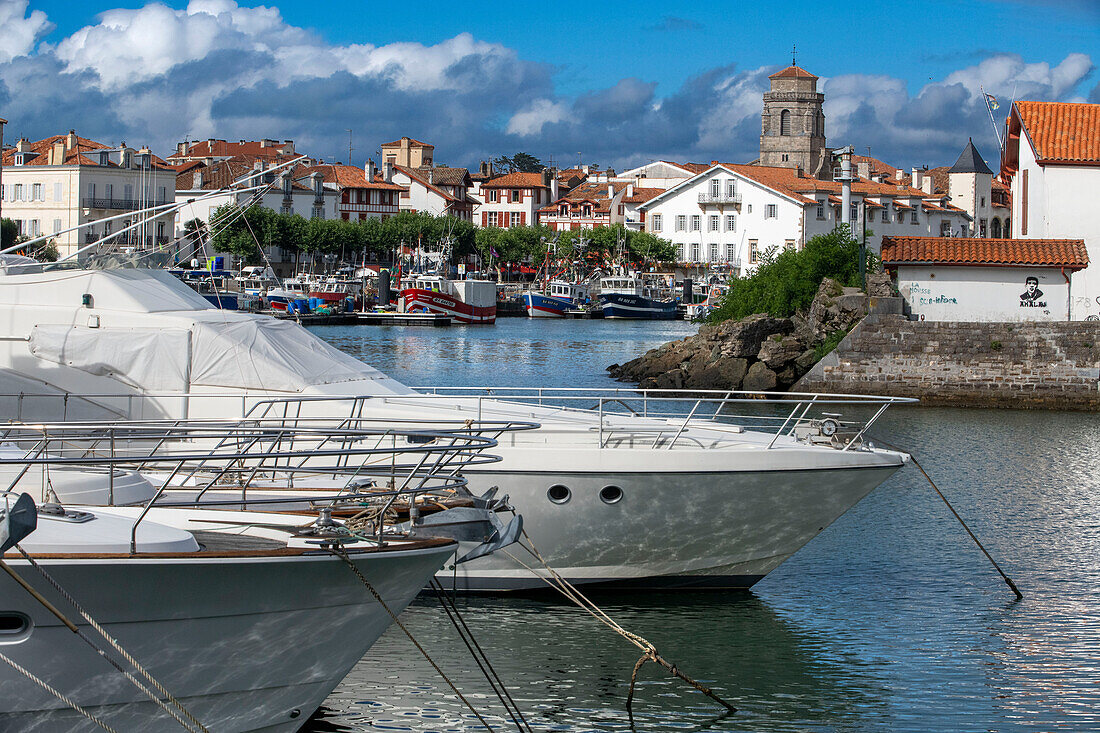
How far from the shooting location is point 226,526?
8.55 metres

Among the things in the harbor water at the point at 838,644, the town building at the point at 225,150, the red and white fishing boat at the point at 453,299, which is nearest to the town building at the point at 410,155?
the town building at the point at 225,150

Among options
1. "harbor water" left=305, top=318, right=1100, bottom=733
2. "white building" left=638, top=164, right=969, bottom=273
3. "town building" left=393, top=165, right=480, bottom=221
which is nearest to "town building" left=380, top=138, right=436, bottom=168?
"town building" left=393, top=165, right=480, bottom=221

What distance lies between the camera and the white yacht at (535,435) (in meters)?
11.9

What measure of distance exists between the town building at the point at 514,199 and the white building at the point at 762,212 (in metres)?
17.0

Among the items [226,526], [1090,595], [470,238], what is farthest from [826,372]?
[470,238]

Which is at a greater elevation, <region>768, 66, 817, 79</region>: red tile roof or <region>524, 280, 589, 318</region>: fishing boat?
<region>768, 66, 817, 79</region>: red tile roof

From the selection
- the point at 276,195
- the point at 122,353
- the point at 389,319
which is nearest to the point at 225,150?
the point at 276,195

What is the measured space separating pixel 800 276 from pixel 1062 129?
850 cm

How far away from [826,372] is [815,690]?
22393 mm

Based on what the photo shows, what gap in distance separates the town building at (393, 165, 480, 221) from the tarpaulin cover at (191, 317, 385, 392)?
297ft

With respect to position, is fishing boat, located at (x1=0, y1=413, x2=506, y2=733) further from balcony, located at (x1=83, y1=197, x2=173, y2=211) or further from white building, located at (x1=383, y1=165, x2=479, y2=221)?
white building, located at (x1=383, y1=165, x2=479, y2=221)

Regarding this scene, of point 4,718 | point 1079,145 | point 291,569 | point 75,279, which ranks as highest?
point 1079,145

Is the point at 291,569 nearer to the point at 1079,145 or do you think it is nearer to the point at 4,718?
the point at 4,718

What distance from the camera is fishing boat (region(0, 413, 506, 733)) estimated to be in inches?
277
